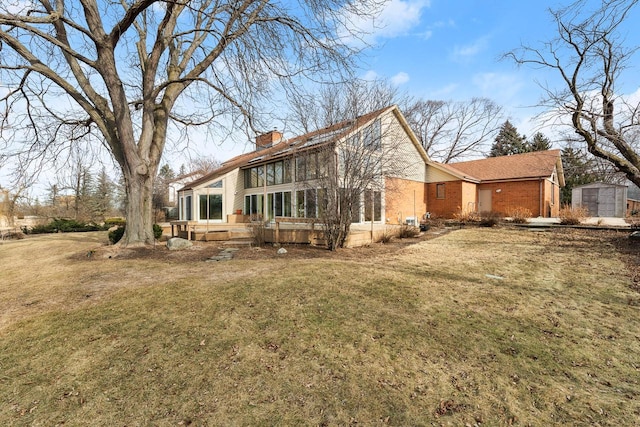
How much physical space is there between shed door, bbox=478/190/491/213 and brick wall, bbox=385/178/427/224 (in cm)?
439

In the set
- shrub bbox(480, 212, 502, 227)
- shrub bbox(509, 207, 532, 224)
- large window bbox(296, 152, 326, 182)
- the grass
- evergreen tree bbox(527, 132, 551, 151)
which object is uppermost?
evergreen tree bbox(527, 132, 551, 151)

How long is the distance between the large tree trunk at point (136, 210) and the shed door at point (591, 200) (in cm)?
3093

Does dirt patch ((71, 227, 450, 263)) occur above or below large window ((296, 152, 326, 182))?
below

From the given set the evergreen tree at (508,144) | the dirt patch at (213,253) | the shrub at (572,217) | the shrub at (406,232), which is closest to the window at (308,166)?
the dirt patch at (213,253)

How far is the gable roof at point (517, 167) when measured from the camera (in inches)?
806

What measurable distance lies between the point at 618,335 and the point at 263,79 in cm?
864

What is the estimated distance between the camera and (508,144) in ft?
128

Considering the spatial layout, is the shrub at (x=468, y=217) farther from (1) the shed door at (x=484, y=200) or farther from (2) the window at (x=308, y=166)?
(2) the window at (x=308, y=166)

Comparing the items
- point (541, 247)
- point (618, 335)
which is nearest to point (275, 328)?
point (618, 335)

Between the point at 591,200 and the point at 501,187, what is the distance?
9.57 meters

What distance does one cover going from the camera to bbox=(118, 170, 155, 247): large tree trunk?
31.4 feet

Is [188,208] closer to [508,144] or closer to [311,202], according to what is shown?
[311,202]

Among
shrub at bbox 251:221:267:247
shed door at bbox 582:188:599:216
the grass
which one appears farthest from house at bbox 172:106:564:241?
the grass

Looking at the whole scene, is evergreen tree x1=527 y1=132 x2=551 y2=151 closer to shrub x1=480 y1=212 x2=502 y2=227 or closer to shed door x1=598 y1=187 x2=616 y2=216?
shed door x1=598 y1=187 x2=616 y2=216
